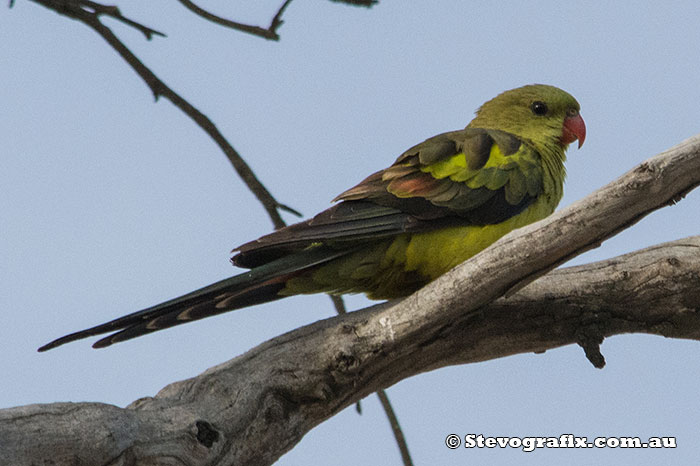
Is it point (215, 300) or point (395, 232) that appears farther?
point (395, 232)

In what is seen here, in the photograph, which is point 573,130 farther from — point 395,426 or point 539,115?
point 395,426

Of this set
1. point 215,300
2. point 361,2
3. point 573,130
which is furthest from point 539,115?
point 215,300

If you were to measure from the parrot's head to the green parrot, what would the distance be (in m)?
0.61

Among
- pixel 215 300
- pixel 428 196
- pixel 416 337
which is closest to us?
pixel 416 337

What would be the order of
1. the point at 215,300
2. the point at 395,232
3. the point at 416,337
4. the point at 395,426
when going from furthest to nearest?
the point at 395,426, the point at 395,232, the point at 215,300, the point at 416,337

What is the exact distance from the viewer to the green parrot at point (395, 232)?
3.36 m

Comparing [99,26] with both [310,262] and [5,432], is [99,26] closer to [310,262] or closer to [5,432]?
[310,262]

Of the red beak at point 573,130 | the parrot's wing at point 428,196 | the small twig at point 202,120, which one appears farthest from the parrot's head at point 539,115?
the small twig at point 202,120

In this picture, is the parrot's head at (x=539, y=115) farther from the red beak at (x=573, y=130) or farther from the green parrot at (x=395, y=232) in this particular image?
the green parrot at (x=395, y=232)

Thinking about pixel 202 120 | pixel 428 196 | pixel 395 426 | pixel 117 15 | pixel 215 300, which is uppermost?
pixel 117 15

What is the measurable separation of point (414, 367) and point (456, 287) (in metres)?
0.50

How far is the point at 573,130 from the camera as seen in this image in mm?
4695

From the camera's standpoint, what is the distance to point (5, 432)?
2.51 m

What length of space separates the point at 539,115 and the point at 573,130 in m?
0.21
